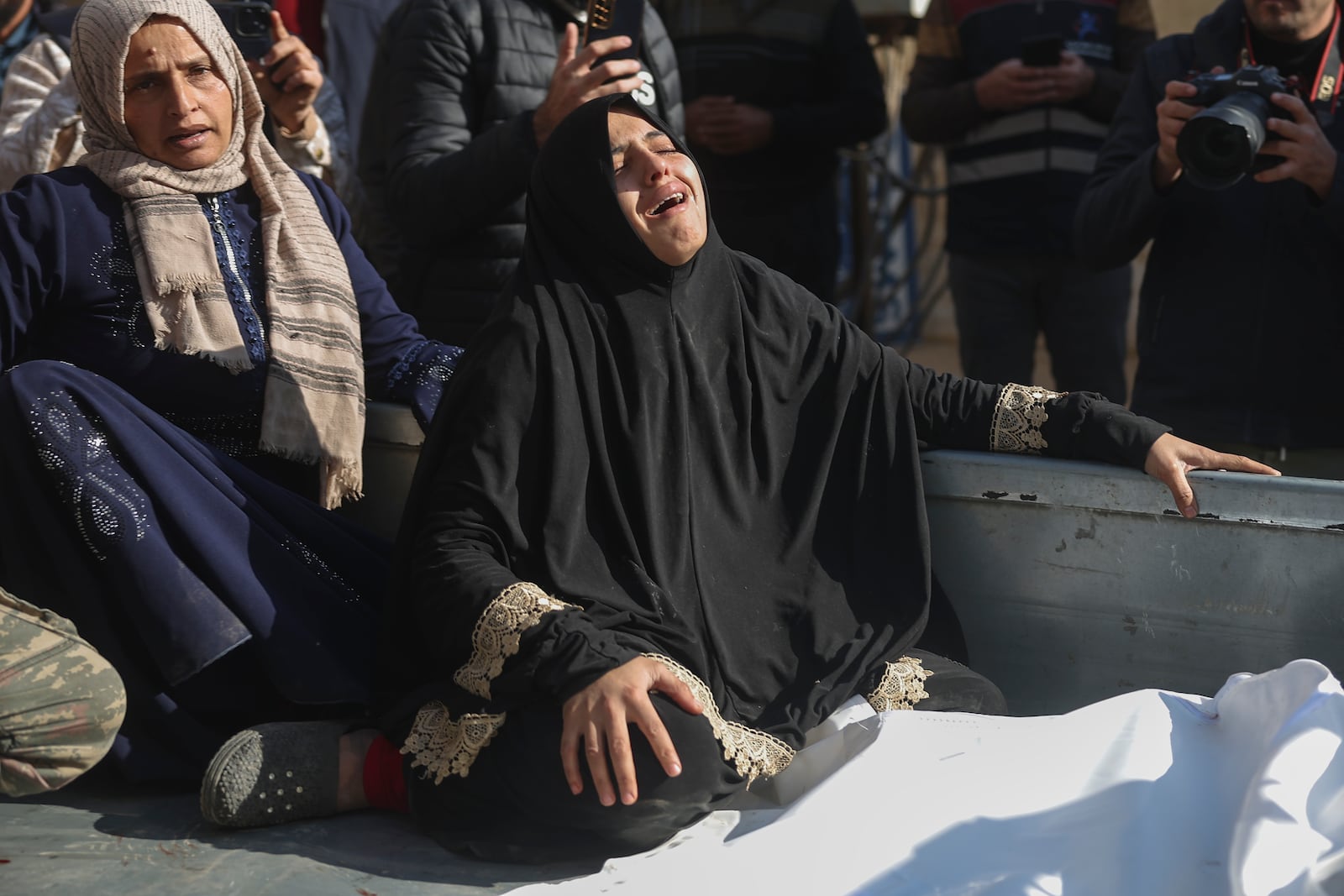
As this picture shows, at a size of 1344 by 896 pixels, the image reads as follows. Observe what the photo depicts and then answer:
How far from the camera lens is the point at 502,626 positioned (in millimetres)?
2252

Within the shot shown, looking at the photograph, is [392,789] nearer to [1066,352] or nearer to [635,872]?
[635,872]

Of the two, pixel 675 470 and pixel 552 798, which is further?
pixel 675 470

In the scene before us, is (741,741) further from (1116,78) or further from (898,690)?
(1116,78)

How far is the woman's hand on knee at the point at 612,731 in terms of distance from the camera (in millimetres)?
2125

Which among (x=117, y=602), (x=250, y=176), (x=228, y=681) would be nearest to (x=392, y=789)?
(x=228, y=681)

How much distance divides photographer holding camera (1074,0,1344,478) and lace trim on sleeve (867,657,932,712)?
1089mm

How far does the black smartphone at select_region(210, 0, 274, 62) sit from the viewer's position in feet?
11.2

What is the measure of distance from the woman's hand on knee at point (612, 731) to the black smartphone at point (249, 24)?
1962 mm

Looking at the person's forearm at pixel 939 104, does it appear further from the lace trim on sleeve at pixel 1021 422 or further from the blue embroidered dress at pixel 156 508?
A: the blue embroidered dress at pixel 156 508

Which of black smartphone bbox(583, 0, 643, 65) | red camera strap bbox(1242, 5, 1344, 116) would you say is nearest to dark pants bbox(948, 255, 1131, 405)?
red camera strap bbox(1242, 5, 1344, 116)

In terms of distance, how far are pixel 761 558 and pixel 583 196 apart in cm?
70

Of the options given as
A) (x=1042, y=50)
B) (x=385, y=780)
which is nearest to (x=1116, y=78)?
(x=1042, y=50)

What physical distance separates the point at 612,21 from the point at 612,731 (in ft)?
5.85

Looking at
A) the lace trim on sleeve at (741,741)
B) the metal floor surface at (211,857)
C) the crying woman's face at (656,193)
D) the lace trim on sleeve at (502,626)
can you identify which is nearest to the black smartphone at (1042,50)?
the crying woman's face at (656,193)
